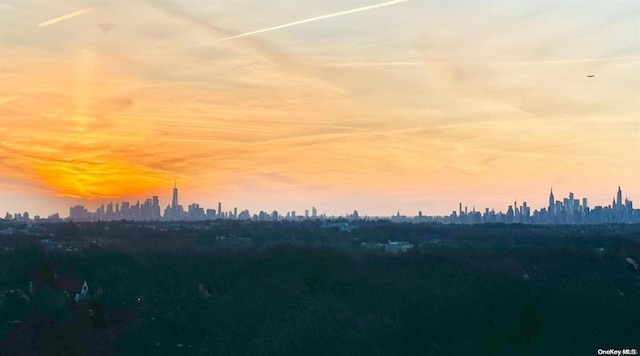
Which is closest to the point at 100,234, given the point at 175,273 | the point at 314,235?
the point at 314,235

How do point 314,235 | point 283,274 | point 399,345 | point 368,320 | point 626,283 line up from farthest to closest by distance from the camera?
1. point 314,235
2. point 283,274
3. point 626,283
4. point 368,320
5. point 399,345

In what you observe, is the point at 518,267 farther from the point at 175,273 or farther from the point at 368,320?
the point at 175,273

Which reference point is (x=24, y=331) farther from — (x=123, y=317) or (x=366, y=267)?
(x=366, y=267)

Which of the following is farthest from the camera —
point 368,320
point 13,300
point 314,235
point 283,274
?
point 314,235

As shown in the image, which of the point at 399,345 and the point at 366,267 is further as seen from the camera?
the point at 366,267

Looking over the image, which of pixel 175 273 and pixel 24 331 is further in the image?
pixel 175 273

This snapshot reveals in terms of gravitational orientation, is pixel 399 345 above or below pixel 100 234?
below

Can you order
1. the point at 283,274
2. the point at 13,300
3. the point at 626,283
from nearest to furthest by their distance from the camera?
the point at 13,300 < the point at 626,283 < the point at 283,274

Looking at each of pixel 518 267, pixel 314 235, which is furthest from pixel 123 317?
pixel 314 235

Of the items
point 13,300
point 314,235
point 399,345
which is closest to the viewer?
point 399,345
